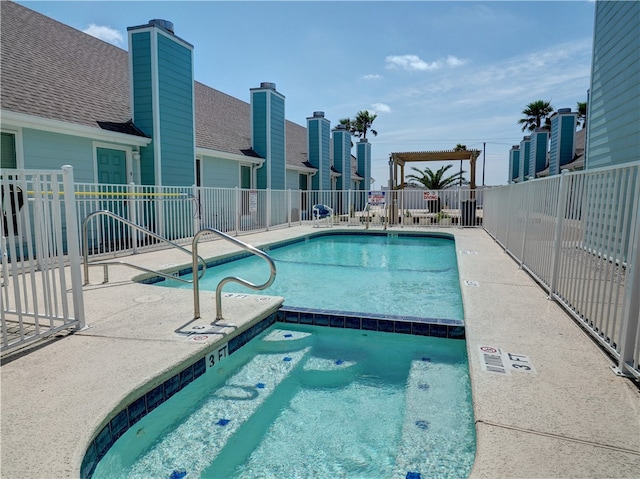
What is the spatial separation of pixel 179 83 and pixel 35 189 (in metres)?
8.81

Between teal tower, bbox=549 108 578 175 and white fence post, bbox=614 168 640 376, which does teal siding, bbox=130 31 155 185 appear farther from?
teal tower, bbox=549 108 578 175

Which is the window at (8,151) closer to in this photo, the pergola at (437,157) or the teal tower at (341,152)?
→ the pergola at (437,157)

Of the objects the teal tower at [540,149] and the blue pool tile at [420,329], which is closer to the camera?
the blue pool tile at [420,329]

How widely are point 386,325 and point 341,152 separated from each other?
2075 cm

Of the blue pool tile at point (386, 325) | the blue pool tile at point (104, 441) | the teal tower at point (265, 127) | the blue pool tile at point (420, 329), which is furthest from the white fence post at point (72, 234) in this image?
the teal tower at point (265, 127)

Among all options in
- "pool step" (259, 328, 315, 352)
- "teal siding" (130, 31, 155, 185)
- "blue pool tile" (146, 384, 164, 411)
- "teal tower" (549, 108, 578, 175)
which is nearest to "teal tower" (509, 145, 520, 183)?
"teal tower" (549, 108, 578, 175)

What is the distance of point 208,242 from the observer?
10.1 meters

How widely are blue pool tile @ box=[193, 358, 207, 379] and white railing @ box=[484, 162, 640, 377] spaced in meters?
3.07

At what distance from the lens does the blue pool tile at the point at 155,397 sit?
2.70m

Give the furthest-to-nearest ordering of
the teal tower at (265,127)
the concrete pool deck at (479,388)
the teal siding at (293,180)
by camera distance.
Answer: the teal siding at (293,180), the teal tower at (265,127), the concrete pool deck at (479,388)

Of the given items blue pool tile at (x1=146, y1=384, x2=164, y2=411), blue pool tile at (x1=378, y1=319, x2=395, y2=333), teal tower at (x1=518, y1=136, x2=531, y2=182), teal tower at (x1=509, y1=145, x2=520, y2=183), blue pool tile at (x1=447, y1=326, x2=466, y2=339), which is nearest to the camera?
blue pool tile at (x1=146, y1=384, x2=164, y2=411)

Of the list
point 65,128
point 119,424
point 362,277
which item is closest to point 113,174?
point 65,128

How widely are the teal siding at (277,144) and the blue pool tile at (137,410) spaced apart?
45.7ft

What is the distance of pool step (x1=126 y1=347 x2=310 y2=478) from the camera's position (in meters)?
2.40
